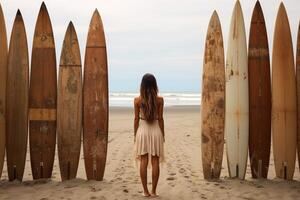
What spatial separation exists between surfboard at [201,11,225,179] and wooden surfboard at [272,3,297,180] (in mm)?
696

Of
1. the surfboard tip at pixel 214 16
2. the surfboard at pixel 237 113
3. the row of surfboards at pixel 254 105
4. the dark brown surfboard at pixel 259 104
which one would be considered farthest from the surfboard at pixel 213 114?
the surfboard tip at pixel 214 16

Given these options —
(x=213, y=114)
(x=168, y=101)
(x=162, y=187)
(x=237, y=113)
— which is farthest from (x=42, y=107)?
(x=168, y=101)

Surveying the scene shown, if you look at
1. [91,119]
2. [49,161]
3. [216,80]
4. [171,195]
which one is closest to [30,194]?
[49,161]

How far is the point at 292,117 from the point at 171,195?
77.6 inches

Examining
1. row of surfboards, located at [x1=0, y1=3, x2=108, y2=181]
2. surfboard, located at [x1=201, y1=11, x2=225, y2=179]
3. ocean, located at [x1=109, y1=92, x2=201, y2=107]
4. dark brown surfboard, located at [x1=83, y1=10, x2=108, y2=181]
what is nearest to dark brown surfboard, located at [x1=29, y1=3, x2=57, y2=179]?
row of surfboards, located at [x1=0, y1=3, x2=108, y2=181]

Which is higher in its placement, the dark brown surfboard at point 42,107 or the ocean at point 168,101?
the dark brown surfboard at point 42,107

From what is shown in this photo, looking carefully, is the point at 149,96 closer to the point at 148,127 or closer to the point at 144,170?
the point at 148,127

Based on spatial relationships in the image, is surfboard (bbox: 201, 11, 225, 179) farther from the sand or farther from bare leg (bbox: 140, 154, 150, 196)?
bare leg (bbox: 140, 154, 150, 196)

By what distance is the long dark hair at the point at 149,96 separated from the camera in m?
4.22

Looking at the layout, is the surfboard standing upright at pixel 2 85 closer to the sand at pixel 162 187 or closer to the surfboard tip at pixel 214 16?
the sand at pixel 162 187

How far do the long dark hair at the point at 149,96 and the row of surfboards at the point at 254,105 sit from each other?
1.25 m

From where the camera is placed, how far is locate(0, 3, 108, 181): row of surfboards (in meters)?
5.12

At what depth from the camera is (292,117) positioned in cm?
520

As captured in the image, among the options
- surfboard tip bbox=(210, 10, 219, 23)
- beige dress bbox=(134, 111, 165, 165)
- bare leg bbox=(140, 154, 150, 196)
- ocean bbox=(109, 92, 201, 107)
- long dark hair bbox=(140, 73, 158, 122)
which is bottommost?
ocean bbox=(109, 92, 201, 107)
